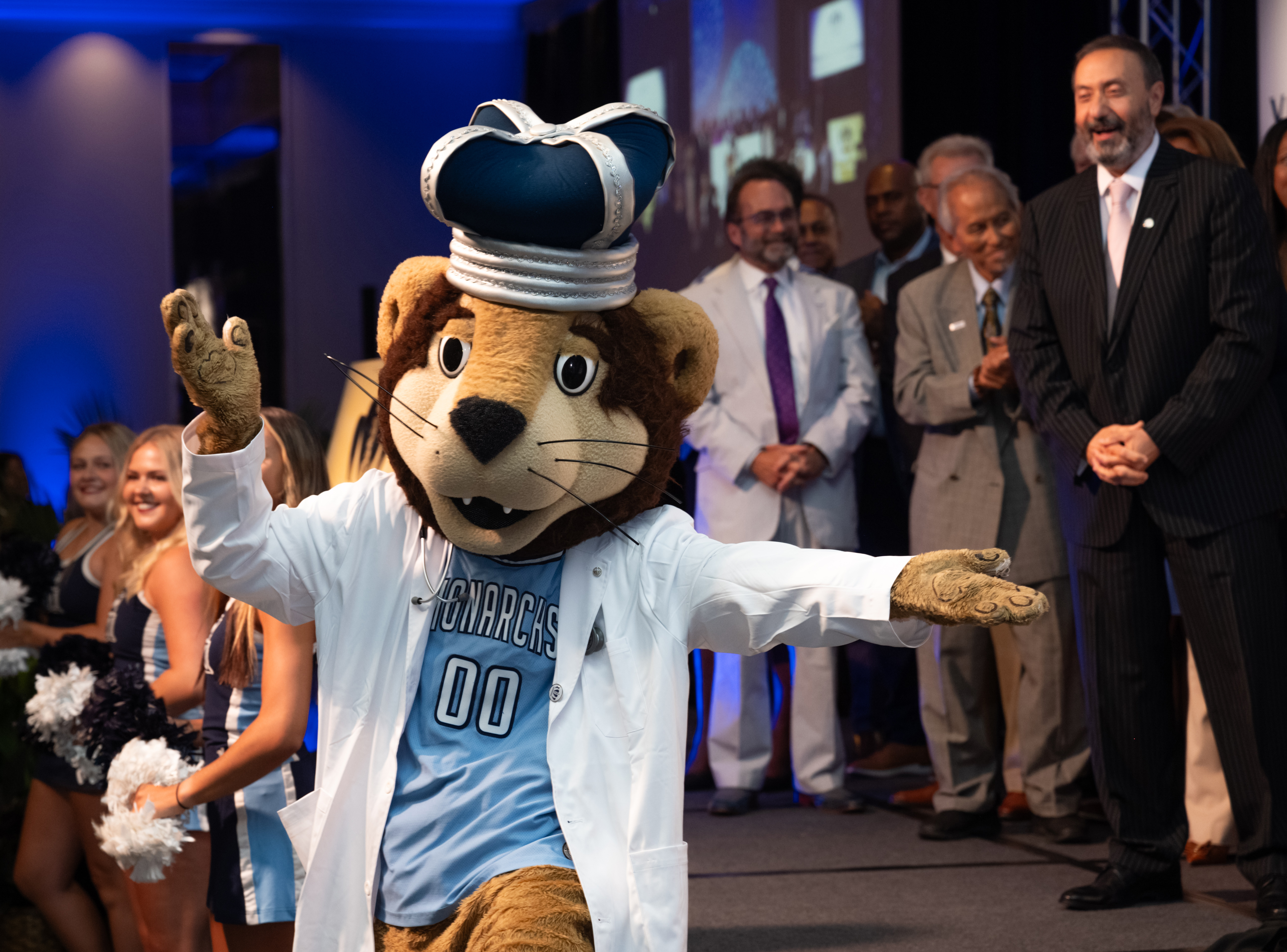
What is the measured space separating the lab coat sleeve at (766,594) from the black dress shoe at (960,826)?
88.0 inches

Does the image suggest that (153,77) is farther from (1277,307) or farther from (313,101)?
(1277,307)

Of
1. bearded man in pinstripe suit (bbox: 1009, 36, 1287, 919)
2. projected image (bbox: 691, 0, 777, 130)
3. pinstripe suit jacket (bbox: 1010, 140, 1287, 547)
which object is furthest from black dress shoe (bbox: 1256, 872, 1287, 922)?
projected image (bbox: 691, 0, 777, 130)

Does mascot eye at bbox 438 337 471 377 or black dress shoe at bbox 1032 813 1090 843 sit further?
black dress shoe at bbox 1032 813 1090 843

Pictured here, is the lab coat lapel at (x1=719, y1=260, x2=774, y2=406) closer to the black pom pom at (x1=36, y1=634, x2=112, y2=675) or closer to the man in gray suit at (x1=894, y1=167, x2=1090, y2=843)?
the man in gray suit at (x1=894, y1=167, x2=1090, y2=843)

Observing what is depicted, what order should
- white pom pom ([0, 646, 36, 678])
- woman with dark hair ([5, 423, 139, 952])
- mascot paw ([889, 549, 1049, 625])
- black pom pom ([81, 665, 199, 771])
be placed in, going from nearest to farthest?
mascot paw ([889, 549, 1049, 625]) → black pom pom ([81, 665, 199, 771]) → woman with dark hair ([5, 423, 139, 952]) → white pom pom ([0, 646, 36, 678])

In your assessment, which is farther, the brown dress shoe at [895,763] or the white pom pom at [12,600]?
the brown dress shoe at [895,763]

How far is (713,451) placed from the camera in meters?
4.47

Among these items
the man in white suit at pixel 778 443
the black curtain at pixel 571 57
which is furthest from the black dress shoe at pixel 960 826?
the black curtain at pixel 571 57

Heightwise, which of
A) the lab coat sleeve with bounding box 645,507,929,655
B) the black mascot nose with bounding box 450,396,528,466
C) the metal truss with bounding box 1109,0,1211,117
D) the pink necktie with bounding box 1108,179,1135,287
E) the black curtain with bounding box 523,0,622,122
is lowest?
the lab coat sleeve with bounding box 645,507,929,655

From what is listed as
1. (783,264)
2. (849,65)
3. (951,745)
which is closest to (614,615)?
(951,745)

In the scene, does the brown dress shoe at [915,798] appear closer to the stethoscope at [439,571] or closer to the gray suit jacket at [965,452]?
the gray suit jacket at [965,452]

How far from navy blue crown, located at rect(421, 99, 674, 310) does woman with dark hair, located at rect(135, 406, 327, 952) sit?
589mm

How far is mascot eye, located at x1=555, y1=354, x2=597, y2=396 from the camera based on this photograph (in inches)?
74.8

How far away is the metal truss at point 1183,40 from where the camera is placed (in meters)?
4.96
